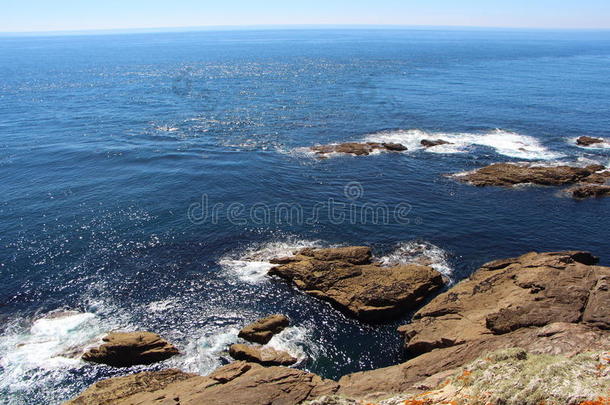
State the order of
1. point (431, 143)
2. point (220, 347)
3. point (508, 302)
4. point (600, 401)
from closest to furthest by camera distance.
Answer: point (600, 401), point (220, 347), point (508, 302), point (431, 143)

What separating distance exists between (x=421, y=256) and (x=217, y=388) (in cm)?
2643

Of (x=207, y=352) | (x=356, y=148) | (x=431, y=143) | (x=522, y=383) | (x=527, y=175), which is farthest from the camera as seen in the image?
(x=431, y=143)

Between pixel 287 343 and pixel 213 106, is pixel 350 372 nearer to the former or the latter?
pixel 287 343

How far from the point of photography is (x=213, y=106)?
4343 inches

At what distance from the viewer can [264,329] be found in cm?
3366

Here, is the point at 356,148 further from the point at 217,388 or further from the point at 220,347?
the point at 217,388

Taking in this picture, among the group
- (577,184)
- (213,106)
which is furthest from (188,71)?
(577,184)

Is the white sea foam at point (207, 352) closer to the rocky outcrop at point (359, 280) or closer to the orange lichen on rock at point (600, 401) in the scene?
the rocky outcrop at point (359, 280)

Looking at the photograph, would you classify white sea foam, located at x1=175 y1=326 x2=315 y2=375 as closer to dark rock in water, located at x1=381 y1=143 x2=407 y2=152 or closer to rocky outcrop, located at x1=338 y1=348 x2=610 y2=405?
rocky outcrop, located at x1=338 y1=348 x2=610 y2=405

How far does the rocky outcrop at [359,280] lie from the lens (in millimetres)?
36156

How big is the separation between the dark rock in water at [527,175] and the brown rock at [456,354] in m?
36.6

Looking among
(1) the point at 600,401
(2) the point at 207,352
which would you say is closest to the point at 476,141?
(2) the point at 207,352

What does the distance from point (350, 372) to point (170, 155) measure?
5584 cm

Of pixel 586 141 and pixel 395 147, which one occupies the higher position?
pixel 586 141
